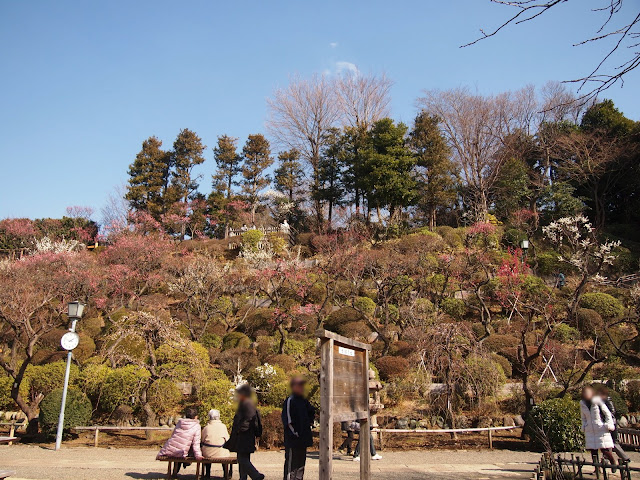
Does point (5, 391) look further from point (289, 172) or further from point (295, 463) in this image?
point (289, 172)

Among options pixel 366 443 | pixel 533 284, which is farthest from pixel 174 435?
pixel 533 284

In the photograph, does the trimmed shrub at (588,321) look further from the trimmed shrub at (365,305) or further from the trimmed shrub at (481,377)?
the trimmed shrub at (365,305)

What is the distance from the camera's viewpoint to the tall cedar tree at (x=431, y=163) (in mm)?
26531

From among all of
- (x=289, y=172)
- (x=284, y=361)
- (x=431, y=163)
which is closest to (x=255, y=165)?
(x=289, y=172)

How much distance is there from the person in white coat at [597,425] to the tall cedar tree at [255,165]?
85.2 ft

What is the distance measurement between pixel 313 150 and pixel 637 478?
2672cm

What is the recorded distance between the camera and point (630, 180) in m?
25.0

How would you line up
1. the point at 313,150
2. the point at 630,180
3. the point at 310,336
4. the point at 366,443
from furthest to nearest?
the point at 313,150 < the point at 630,180 < the point at 310,336 < the point at 366,443

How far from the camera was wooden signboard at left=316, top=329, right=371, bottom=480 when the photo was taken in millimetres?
4578

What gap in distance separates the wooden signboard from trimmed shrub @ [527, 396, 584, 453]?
14.8 ft

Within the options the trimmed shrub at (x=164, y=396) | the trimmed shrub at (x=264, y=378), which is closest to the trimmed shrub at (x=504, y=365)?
the trimmed shrub at (x=264, y=378)

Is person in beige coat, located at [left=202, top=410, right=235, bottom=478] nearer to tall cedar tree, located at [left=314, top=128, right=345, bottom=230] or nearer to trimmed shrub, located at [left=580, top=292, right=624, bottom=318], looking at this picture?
trimmed shrub, located at [left=580, top=292, right=624, bottom=318]

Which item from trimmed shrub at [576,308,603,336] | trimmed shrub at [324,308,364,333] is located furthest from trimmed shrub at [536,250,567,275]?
trimmed shrub at [324,308,364,333]

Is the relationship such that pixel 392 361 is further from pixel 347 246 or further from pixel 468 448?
pixel 347 246
